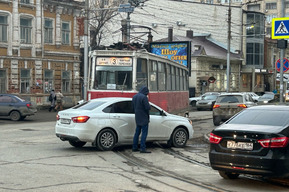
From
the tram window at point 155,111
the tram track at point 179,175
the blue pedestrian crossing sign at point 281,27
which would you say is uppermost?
the blue pedestrian crossing sign at point 281,27

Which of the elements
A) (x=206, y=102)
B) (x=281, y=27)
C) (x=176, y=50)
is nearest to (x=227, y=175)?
(x=281, y=27)

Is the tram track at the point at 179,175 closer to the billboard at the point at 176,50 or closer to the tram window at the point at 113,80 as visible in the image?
the tram window at the point at 113,80

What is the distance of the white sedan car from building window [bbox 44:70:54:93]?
26391mm

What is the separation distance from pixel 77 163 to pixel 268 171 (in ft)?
15.7

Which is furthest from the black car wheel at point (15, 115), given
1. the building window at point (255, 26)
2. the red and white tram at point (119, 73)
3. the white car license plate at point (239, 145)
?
the building window at point (255, 26)

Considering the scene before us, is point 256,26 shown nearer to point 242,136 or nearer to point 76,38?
point 76,38

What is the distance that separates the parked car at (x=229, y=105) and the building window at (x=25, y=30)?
19559 millimetres

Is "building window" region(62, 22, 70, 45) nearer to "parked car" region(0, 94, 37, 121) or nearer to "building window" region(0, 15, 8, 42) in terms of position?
"building window" region(0, 15, 8, 42)

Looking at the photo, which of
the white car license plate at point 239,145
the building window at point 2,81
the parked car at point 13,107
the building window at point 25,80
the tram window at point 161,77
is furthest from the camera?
the building window at point 25,80

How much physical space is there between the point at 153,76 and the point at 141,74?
1108mm

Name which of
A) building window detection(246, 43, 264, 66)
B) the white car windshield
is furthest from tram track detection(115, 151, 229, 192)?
building window detection(246, 43, 264, 66)

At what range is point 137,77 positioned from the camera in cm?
1942

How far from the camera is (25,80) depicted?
3916 centimetres

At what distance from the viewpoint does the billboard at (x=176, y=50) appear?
38781 millimetres
